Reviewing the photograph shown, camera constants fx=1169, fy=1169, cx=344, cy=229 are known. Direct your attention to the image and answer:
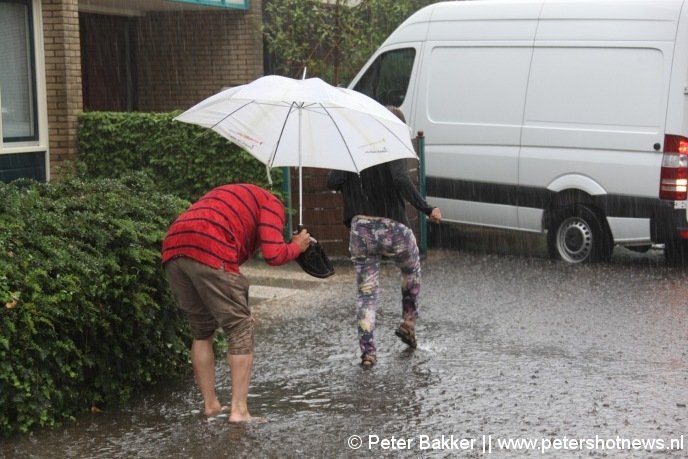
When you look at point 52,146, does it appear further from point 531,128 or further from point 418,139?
point 531,128

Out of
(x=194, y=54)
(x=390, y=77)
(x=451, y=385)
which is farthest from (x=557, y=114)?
(x=194, y=54)

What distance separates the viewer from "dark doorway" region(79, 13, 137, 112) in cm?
1828

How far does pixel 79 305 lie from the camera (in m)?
6.53

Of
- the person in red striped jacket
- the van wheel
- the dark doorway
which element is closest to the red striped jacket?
the person in red striped jacket

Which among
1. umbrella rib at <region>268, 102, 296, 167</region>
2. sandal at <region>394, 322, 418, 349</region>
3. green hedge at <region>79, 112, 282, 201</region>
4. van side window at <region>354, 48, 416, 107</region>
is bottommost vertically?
sandal at <region>394, 322, 418, 349</region>

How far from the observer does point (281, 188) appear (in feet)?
40.8

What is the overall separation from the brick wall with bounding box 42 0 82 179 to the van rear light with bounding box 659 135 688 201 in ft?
21.7

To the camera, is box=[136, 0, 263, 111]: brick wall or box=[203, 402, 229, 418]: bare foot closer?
box=[203, 402, 229, 418]: bare foot

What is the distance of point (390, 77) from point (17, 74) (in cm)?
442

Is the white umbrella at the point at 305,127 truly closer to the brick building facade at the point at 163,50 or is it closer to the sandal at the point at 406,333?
the sandal at the point at 406,333

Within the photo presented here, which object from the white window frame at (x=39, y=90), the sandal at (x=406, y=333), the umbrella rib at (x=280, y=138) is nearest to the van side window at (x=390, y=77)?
the white window frame at (x=39, y=90)

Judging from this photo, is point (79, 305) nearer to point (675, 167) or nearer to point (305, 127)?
point (305, 127)

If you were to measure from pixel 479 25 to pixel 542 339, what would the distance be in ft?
17.9

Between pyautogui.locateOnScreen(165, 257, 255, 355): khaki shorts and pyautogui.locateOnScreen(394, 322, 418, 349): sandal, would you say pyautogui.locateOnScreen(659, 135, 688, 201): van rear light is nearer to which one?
pyautogui.locateOnScreen(394, 322, 418, 349): sandal
